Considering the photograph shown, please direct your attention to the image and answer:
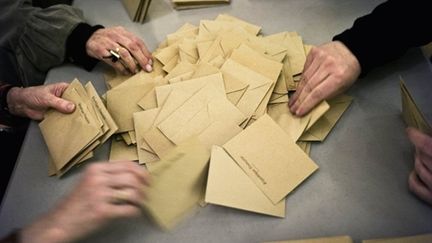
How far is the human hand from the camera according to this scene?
65 cm

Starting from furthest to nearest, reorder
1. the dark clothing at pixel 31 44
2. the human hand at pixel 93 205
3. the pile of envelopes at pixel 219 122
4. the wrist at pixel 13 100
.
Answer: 1. the dark clothing at pixel 31 44
2. the wrist at pixel 13 100
3. the pile of envelopes at pixel 219 122
4. the human hand at pixel 93 205

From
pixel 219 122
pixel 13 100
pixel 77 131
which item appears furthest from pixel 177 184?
pixel 13 100

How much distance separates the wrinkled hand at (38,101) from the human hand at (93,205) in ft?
1.06

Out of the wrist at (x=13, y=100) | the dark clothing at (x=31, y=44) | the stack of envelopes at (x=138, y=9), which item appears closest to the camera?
the wrist at (x=13, y=100)

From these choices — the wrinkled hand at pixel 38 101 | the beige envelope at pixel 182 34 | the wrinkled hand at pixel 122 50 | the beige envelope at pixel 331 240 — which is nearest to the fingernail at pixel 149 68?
the wrinkled hand at pixel 122 50

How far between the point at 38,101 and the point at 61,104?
0.08 m

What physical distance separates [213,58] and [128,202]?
51 centimetres

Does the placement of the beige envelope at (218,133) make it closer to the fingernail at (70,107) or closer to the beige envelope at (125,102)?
the beige envelope at (125,102)

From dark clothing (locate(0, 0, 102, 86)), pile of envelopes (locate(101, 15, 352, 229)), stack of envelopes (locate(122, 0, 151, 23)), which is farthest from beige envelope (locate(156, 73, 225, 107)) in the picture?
stack of envelopes (locate(122, 0, 151, 23))

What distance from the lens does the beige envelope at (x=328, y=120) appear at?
0.87 m

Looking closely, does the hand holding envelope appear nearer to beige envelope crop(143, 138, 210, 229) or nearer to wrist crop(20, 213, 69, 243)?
beige envelope crop(143, 138, 210, 229)

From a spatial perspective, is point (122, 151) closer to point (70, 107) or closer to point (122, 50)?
point (70, 107)

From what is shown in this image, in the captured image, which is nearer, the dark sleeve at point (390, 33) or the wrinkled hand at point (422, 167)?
the wrinkled hand at point (422, 167)

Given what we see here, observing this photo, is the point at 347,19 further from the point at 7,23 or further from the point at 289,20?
the point at 7,23
